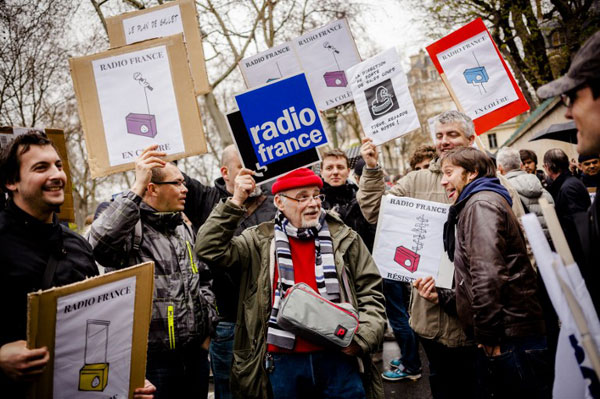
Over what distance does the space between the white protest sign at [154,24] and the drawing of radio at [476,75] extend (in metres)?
2.71

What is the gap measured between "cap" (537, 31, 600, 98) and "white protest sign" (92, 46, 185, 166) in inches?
87.6

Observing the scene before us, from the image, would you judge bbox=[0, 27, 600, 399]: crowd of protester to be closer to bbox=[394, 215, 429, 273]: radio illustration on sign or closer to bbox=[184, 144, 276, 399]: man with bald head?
bbox=[184, 144, 276, 399]: man with bald head

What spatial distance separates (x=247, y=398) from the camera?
2.68m

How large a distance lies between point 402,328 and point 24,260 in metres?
3.99

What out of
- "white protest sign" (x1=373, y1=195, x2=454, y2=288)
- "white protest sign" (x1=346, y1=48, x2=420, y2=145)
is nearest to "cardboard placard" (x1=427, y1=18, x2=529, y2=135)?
"white protest sign" (x1=346, y1=48, x2=420, y2=145)

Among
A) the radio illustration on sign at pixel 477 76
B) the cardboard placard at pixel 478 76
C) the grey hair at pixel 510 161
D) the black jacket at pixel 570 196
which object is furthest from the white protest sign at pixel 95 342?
the black jacket at pixel 570 196

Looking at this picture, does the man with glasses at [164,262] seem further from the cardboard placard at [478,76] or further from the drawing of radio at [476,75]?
the drawing of radio at [476,75]

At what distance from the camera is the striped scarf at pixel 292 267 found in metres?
2.63

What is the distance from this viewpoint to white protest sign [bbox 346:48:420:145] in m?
3.88

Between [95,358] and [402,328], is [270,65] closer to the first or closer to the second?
[402,328]

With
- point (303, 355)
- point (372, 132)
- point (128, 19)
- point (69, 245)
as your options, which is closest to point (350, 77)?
point (372, 132)

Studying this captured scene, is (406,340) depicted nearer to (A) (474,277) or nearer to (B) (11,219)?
(A) (474,277)

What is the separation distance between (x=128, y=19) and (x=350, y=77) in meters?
2.01

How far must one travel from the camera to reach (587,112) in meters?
1.67
